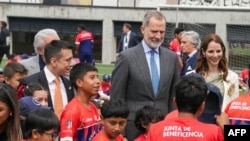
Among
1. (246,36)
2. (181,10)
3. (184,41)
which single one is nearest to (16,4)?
(181,10)

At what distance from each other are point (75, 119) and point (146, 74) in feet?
3.33

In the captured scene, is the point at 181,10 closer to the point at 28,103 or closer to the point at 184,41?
the point at 184,41

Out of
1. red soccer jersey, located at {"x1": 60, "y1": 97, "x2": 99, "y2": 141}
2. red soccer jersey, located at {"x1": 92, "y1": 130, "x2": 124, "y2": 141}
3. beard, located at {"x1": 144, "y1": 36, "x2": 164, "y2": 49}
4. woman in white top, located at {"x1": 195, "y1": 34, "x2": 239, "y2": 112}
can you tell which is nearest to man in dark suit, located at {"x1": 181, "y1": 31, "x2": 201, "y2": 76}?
woman in white top, located at {"x1": 195, "y1": 34, "x2": 239, "y2": 112}

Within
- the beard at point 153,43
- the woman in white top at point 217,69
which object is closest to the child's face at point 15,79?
the beard at point 153,43

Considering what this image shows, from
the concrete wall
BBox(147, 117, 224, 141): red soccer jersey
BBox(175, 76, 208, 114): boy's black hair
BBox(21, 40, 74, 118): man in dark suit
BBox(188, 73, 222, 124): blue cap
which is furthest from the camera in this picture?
the concrete wall

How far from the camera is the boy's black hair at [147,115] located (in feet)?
21.6

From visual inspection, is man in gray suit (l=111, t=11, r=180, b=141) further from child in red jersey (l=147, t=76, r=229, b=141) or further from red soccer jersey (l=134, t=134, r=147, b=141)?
child in red jersey (l=147, t=76, r=229, b=141)

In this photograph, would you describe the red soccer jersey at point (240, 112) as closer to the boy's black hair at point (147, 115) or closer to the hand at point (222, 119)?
the hand at point (222, 119)

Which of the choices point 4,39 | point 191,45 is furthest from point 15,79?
point 4,39

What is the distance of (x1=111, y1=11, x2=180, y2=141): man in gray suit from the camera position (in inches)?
273

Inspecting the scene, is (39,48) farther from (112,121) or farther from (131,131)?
(112,121)

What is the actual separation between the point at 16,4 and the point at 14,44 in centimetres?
186

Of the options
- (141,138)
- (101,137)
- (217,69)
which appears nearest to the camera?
(101,137)

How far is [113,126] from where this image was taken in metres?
6.25
